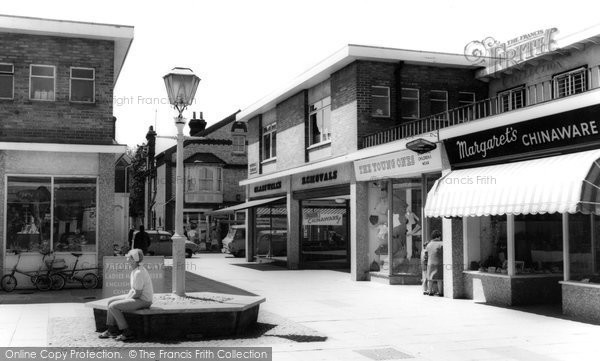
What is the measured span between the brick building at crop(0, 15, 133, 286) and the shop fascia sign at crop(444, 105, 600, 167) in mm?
9048

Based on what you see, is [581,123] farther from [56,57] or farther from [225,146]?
[225,146]

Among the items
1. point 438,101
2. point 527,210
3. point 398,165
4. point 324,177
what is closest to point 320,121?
point 324,177

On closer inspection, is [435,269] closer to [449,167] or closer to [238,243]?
[449,167]

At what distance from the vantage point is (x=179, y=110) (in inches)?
445

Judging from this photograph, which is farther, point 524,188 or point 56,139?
point 56,139

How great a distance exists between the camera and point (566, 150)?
12258 millimetres

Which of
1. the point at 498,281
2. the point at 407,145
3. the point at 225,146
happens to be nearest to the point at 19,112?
the point at 407,145

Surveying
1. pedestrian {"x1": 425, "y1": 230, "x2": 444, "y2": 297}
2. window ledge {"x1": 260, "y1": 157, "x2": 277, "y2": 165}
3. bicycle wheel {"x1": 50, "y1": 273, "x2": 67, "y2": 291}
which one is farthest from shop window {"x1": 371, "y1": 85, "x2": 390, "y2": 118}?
bicycle wheel {"x1": 50, "y1": 273, "x2": 67, "y2": 291}

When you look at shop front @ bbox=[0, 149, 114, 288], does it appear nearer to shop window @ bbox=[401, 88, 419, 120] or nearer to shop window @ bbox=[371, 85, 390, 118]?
shop window @ bbox=[371, 85, 390, 118]

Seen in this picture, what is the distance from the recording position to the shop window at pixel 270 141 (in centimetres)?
2867

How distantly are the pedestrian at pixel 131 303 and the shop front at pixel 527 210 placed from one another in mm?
6996

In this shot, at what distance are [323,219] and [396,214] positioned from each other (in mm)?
8300

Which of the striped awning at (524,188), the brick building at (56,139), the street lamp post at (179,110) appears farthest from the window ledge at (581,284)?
the brick building at (56,139)

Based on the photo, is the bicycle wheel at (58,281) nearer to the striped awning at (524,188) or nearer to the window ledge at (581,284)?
the striped awning at (524,188)
